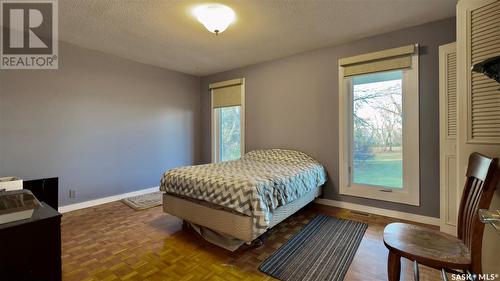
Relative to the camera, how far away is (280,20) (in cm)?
255

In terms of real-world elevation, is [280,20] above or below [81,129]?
above

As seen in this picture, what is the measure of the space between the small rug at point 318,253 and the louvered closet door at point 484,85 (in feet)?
4.41

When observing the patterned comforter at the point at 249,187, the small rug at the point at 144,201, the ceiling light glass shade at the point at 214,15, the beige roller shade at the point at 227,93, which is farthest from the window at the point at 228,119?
the ceiling light glass shade at the point at 214,15

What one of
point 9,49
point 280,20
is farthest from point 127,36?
point 280,20

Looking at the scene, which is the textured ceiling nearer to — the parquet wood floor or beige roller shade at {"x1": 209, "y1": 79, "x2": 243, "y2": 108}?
beige roller shade at {"x1": 209, "y1": 79, "x2": 243, "y2": 108}

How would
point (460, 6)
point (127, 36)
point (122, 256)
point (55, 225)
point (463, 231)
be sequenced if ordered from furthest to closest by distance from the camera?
point (127, 36) → point (122, 256) → point (460, 6) → point (463, 231) → point (55, 225)

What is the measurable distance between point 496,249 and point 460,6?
1514 mm

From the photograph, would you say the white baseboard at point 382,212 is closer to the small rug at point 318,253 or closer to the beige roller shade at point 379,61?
the small rug at point 318,253

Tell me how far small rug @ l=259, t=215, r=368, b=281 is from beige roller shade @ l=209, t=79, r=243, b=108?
274cm

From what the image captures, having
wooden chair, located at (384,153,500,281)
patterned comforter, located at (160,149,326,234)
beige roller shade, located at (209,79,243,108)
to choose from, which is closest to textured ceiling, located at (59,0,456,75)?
beige roller shade, located at (209,79,243,108)

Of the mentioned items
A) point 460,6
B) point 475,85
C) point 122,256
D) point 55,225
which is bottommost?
point 122,256

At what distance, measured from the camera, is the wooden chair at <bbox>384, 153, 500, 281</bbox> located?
1.09m

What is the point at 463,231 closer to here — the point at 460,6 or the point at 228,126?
the point at 460,6

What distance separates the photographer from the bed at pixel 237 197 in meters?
1.97
